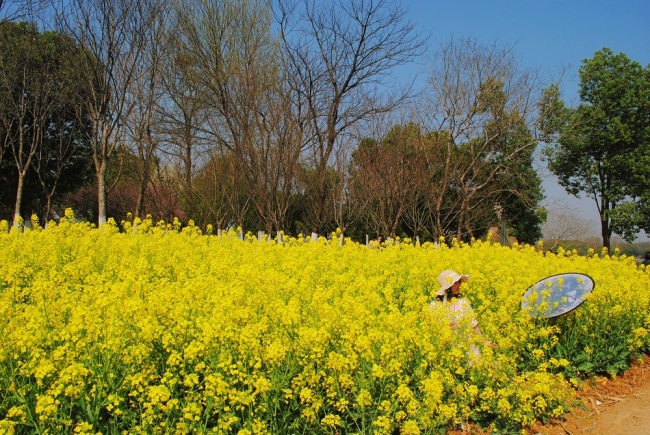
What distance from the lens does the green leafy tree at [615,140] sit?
28062mm


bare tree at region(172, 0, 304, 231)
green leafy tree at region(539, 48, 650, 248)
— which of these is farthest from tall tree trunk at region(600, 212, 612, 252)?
bare tree at region(172, 0, 304, 231)

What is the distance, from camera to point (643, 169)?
90.8 ft

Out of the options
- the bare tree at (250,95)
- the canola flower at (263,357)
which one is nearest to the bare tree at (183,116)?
the bare tree at (250,95)

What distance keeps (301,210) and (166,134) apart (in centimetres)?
763

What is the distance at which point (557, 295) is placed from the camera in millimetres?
6738

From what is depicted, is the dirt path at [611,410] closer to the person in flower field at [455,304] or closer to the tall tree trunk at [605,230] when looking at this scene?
the person in flower field at [455,304]

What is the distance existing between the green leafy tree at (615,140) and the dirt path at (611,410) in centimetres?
2300

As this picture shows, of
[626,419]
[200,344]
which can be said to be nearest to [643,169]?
[626,419]

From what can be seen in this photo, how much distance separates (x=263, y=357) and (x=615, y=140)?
29.0 m

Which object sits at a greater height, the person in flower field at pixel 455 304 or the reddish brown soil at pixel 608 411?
the person in flower field at pixel 455 304

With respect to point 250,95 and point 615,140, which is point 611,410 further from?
point 615,140

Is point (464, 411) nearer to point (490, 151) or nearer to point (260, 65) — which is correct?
point (260, 65)

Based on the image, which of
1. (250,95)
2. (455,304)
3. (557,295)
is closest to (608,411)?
(557,295)

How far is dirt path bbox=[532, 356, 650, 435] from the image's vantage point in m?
5.31
